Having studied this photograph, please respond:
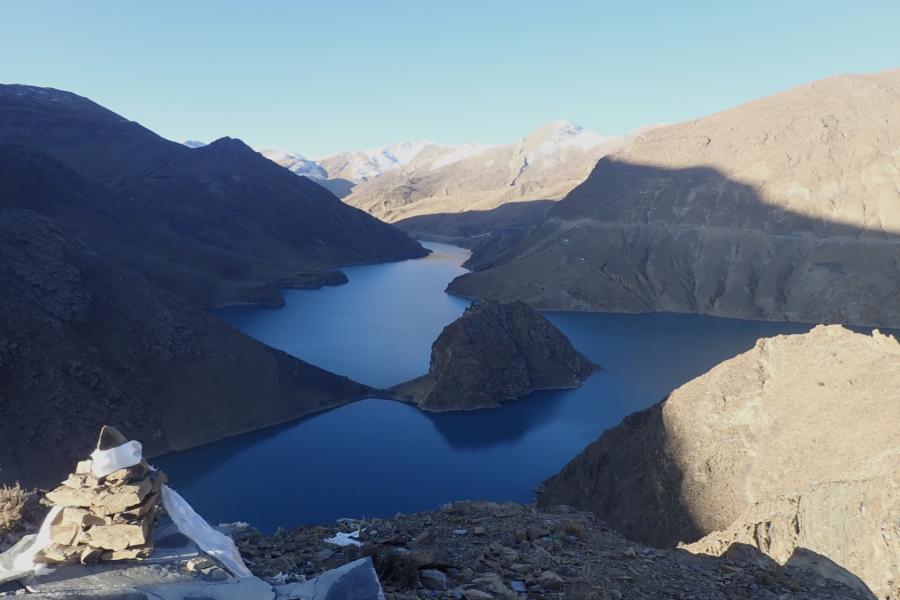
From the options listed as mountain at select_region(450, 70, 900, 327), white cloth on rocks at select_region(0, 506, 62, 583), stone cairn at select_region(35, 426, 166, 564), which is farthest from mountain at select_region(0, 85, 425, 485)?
mountain at select_region(450, 70, 900, 327)

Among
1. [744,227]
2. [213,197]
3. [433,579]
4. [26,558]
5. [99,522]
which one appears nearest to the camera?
[26,558]

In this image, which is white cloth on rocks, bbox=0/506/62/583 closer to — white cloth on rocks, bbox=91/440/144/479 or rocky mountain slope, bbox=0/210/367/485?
white cloth on rocks, bbox=91/440/144/479

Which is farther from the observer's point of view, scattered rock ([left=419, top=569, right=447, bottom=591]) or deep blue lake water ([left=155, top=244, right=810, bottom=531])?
deep blue lake water ([left=155, top=244, right=810, bottom=531])

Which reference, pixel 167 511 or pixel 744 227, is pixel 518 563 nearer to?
pixel 167 511

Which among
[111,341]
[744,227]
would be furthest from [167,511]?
[744,227]

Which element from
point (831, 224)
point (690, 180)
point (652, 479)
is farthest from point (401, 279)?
point (652, 479)

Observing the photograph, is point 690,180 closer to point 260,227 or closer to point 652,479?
point 260,227

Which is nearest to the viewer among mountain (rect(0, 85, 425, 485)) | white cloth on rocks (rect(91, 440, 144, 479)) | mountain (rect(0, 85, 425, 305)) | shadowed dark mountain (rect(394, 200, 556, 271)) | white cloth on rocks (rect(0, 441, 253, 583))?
white cloth on rocks (rect(0, 441, 253, 583))
